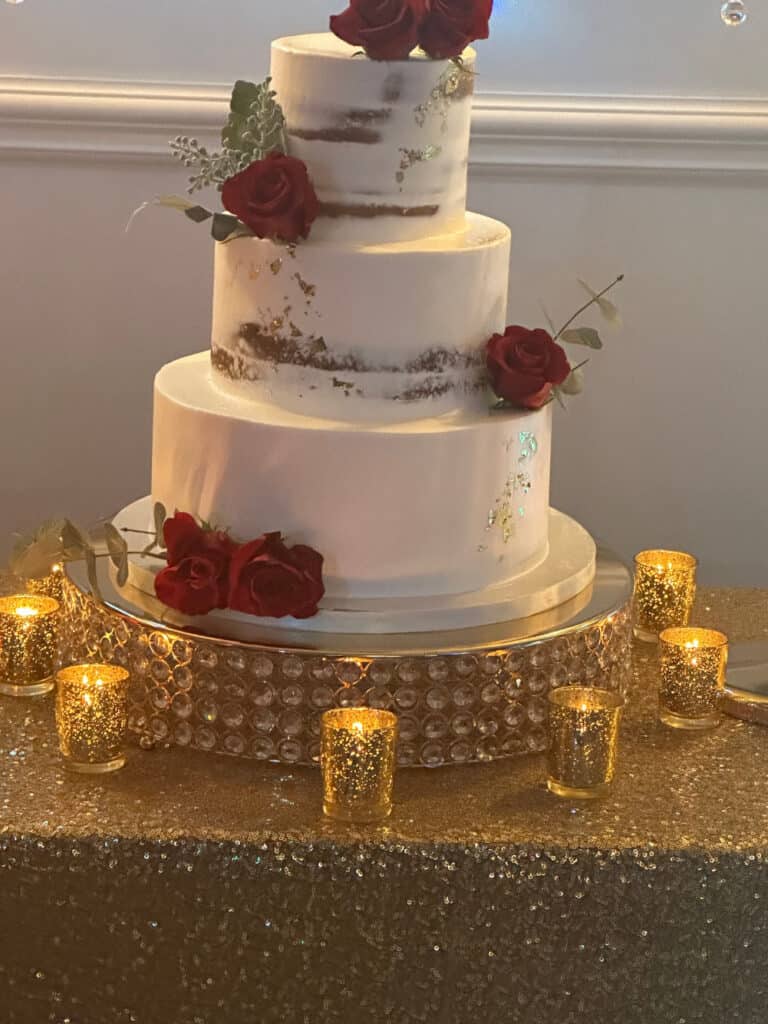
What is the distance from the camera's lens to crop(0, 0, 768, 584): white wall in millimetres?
2328

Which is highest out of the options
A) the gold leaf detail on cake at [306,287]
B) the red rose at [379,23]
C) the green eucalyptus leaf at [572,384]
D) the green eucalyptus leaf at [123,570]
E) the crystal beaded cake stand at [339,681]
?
the red rose at [379,23]

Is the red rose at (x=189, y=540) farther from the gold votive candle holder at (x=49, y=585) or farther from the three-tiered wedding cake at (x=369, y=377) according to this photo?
the gold votive candle holder at (x=49, y=585)

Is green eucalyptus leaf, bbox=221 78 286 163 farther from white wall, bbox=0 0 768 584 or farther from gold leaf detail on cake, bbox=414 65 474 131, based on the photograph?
white wall, bbox=0 0 768 584

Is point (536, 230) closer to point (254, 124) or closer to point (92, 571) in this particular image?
point (254, 124)

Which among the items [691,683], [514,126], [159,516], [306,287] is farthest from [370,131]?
[514,126]

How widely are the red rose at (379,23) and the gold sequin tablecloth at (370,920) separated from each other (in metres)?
0.71

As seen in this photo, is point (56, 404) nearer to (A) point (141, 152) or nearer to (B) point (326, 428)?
(A) point (141, 152)

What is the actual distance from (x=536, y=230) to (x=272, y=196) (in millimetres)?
1060

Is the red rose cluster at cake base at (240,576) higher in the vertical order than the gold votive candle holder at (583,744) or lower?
higher

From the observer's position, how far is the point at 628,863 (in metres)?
1.31

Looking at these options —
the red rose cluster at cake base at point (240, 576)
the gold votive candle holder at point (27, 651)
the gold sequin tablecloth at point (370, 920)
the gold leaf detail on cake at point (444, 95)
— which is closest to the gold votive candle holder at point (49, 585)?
the gold votive candle holder at point (27, 651)

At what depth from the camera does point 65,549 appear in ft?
4.89

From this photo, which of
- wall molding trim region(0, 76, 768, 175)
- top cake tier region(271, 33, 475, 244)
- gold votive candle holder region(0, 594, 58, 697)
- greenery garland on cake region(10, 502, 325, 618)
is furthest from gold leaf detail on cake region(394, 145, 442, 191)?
wall molding trim region(0, 76, 768, 175)

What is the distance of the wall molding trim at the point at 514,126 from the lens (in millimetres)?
2322
